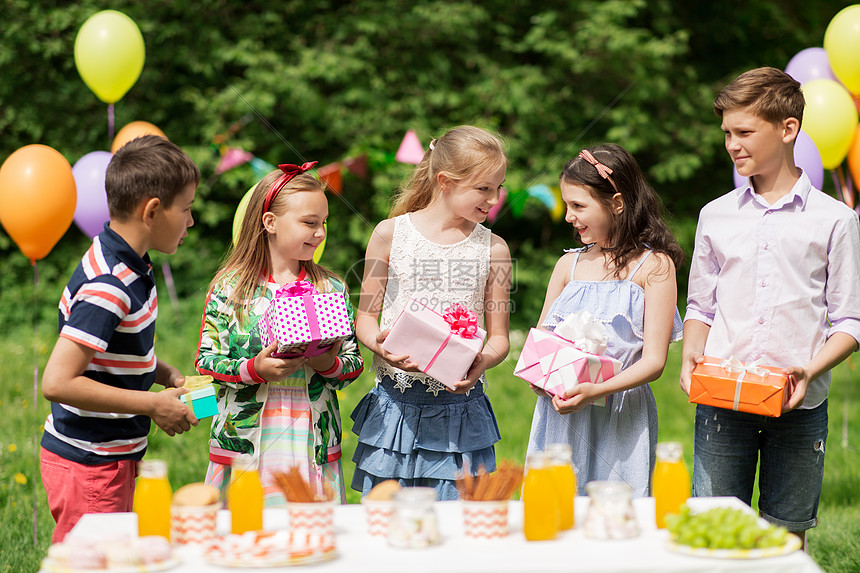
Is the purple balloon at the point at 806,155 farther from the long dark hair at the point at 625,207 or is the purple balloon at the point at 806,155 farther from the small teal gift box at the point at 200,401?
the small teal gift box at the point at 200,401

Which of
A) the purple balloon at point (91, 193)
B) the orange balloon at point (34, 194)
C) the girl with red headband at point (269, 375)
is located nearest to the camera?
the girl with red headband at point (269, 375)

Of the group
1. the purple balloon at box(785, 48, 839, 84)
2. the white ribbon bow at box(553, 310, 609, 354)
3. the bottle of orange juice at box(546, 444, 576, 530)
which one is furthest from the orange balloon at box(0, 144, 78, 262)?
the purple balloon at box(785, 48, 839, 84)

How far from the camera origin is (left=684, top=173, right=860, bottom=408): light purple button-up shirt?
2.39 metres

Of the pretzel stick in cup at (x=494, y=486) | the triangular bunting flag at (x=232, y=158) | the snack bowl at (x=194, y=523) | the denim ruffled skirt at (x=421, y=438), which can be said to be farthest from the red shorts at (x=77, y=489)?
the triangular bunting flag at (x=232, y=158)

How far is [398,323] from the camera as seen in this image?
2455mm

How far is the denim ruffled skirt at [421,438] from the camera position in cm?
265

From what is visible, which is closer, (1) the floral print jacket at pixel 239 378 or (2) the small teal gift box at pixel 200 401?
(2) the small teal gift box at pixel 200 401

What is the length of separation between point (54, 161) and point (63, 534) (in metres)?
2.04

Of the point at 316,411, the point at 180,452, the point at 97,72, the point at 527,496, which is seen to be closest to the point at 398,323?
the point at 316,411

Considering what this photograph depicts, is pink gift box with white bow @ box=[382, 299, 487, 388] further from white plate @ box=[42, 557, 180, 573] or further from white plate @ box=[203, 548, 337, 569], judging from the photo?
white plate @ box=[42, 557, 180, 573]

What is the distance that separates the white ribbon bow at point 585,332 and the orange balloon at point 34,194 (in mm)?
2498

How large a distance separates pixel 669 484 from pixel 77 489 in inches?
62.6

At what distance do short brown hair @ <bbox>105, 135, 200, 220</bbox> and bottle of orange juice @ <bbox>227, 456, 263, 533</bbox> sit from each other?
2.85ft

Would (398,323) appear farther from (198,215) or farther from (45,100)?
(45,100)
